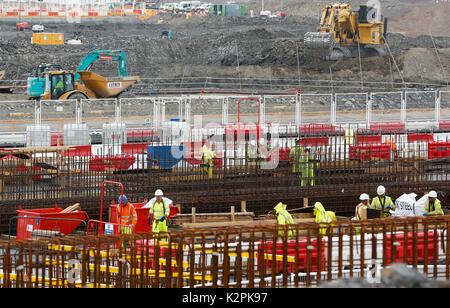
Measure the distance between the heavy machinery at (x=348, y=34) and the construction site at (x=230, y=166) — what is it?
0.09m

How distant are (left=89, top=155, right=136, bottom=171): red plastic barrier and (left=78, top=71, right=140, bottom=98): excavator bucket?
2126cm

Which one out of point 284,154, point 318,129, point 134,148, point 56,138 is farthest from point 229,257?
point 318,129

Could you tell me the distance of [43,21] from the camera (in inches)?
3285

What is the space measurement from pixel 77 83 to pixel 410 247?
104 ft

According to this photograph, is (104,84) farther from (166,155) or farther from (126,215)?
(126,215)

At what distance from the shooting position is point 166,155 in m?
26.8

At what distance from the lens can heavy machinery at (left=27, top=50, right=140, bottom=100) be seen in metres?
45.8

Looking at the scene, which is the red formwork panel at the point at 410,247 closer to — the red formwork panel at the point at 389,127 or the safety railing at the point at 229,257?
the safety railing at the point at 229,257

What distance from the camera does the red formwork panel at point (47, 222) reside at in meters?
21.2

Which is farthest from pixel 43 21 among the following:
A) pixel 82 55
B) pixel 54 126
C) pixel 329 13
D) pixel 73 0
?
pixel 54 126

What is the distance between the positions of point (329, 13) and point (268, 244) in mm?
45409

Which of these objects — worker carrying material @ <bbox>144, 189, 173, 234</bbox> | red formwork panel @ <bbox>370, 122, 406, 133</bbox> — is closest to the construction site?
worker carrying material @ <bbox>144, 189, 173, 234</bbox>

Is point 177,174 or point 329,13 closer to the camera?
point 177,174
